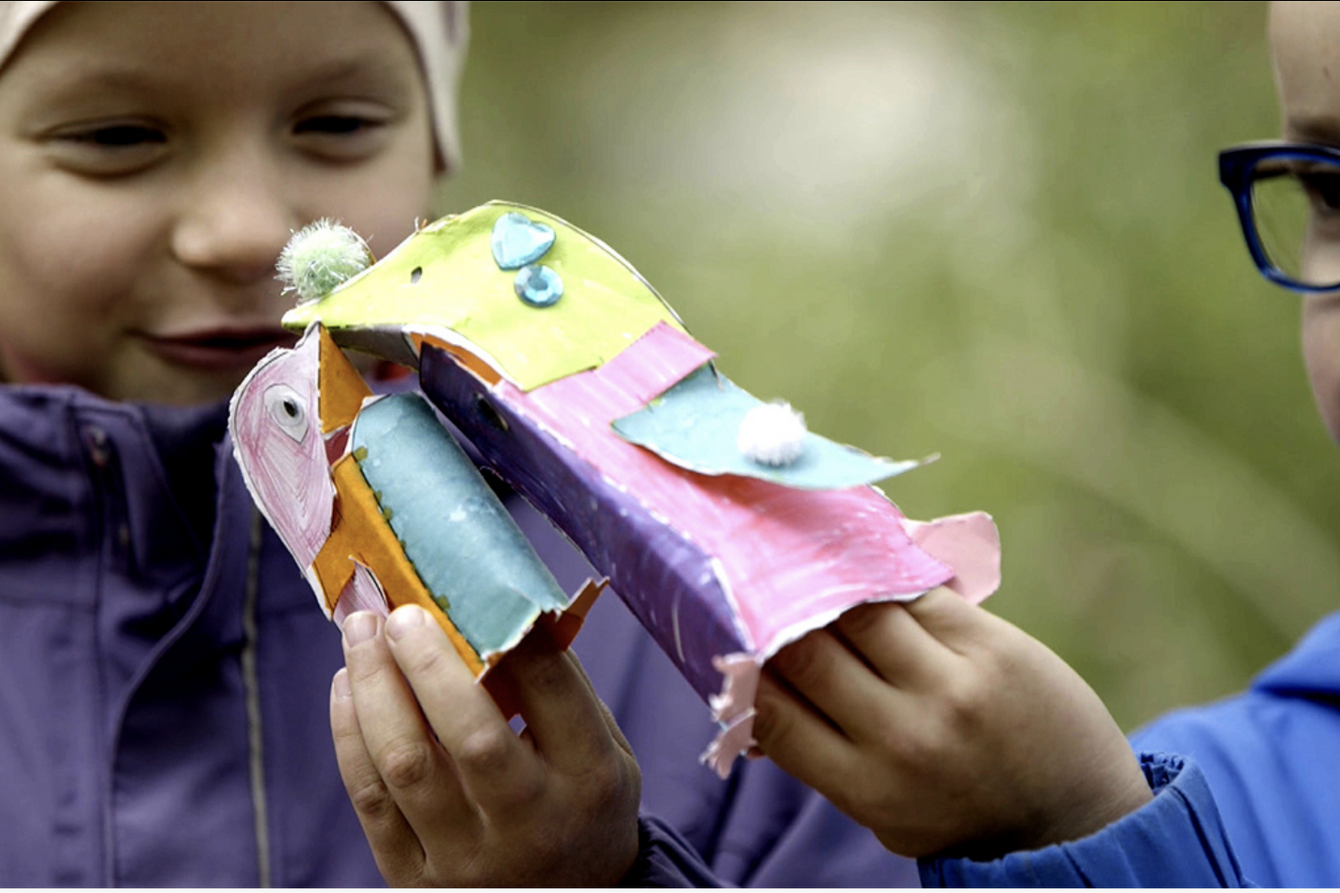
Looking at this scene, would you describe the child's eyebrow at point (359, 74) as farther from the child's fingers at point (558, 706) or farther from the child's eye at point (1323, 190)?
the child's eye at point (1323, 190)

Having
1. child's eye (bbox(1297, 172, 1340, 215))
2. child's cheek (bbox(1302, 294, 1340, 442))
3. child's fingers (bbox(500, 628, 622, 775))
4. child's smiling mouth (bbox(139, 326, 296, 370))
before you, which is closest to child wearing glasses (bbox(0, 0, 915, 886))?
child's smiling mouth (bbox(139, 326, 296, 370))

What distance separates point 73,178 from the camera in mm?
940

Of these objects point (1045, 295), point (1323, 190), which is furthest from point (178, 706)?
point (1045, 295)

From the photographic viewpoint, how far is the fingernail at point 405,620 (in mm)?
616

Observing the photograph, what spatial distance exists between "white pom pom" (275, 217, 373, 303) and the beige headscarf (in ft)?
1.23

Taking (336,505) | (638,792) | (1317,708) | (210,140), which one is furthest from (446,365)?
(1317,708)

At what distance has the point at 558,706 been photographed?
668 mm

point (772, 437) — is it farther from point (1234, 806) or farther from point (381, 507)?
point (1234, 806)

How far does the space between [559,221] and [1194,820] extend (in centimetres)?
45

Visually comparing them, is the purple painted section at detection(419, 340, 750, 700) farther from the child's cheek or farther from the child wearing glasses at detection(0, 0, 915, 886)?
the child's cheek

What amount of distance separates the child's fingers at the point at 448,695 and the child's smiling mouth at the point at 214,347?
1.44 feet

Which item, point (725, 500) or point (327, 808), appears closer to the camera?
point (725, 500)

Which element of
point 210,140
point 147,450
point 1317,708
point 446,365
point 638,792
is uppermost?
point 210,140

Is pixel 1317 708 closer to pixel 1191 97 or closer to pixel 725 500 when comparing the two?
pixel 725 500
